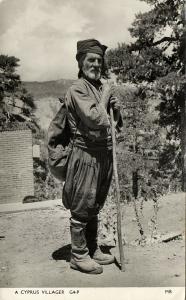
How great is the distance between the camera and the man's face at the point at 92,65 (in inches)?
104

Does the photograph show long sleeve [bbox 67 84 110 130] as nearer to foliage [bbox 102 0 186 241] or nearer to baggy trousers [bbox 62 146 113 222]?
baggy trousers [bbox 62 146 113 222]

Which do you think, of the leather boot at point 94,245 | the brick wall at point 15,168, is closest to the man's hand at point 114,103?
the leather boot at point 94,245

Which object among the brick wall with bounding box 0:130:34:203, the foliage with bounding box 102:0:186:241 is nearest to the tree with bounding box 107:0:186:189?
the foliage with bounding box 102:0:186:241

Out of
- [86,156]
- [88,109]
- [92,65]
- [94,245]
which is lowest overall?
[94,245]

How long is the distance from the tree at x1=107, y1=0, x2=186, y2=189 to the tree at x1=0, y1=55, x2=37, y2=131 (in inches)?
101

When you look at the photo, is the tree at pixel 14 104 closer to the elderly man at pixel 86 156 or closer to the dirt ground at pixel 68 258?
the dirt ground at pixel 68 258

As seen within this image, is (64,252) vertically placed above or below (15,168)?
below

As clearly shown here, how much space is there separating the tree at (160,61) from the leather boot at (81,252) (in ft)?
10.6

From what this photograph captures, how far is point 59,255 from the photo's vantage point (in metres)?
3.17

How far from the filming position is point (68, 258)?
308cm

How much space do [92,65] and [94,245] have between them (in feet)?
4.18

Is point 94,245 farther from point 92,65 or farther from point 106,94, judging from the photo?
point 92,65

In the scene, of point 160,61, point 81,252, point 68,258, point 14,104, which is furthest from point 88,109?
point 14,104

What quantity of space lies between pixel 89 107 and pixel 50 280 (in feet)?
3.89
